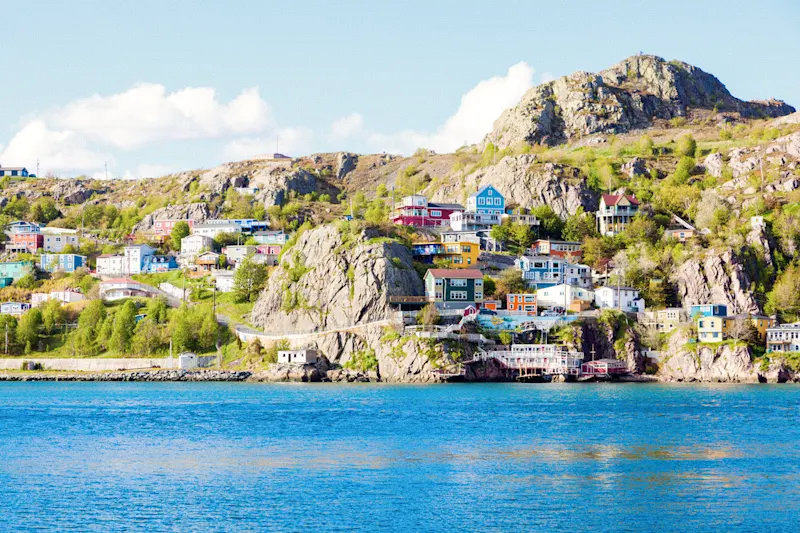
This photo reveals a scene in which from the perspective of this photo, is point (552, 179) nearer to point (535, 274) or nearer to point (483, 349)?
point (535, 274)

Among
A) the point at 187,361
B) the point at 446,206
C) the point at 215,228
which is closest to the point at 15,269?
the point at 215,228

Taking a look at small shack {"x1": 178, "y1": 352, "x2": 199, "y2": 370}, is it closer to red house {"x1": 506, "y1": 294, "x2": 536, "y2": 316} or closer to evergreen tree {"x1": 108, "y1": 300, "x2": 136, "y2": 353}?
evergreen tree {"x1": 108, "y1": 300, "x2": 136, "y2": 353}

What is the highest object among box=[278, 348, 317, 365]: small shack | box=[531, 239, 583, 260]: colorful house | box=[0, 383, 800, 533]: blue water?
box=[531, 239, 583, 260]: colorful house

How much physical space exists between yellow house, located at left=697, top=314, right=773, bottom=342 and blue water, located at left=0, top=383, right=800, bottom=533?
16312 millimetres

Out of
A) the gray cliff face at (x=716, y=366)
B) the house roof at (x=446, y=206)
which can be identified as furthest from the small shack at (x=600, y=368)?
the house roof at (x=446, y=206)

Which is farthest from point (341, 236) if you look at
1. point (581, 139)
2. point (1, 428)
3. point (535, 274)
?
point (581, 139)

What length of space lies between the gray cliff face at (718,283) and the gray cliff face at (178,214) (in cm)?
7516

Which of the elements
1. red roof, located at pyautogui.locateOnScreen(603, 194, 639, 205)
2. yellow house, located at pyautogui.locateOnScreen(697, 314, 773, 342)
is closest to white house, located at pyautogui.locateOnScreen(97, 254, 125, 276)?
red roof, located at pyautogui.locateOnScreen(603, 194, 639, 205)

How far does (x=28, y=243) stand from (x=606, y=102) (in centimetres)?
8382

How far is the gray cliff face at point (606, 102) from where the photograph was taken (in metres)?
154

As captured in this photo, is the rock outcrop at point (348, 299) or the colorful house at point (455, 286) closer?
the rock outcrop at point (348, 299)

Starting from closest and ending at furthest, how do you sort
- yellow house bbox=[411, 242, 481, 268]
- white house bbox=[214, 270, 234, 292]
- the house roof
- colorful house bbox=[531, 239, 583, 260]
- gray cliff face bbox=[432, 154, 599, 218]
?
yellow house bbox=[411, 242, 481, 268], colorful house bbox=[531, 239, 583, 260], white house bbox=[214, 270, 234, 292], the house roof, gray cliff face bbox=[432, 154, 599, 218]

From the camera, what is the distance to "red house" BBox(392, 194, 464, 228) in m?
121

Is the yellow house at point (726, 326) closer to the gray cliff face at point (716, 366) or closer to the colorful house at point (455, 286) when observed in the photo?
the gray cliff face at point (716, 366)
